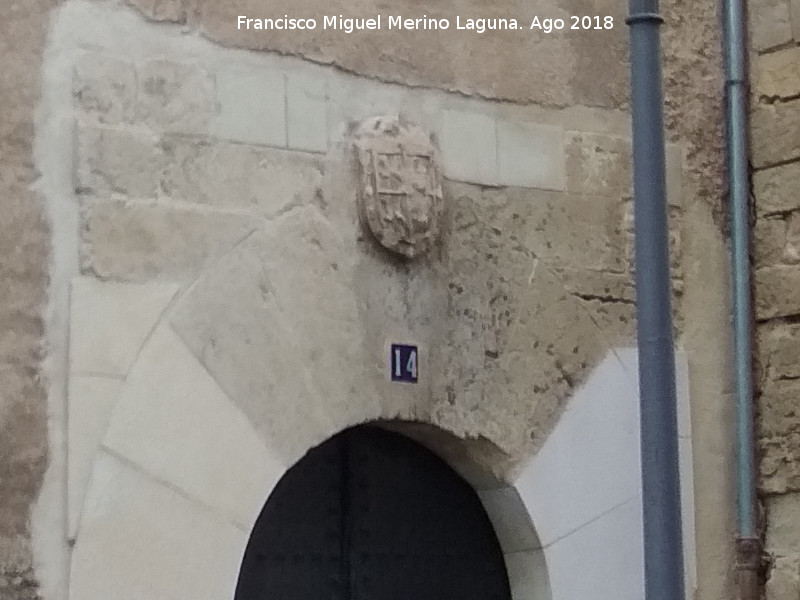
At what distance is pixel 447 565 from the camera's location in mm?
4414

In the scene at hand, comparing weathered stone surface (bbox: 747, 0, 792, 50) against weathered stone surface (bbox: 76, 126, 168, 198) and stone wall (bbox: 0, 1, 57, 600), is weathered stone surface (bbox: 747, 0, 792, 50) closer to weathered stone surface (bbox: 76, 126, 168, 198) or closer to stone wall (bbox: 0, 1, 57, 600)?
weathered stone surface (bbox: 76, 126, 168, 198)

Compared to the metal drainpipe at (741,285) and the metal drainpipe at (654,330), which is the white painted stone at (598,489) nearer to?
the metal drainpipe at (741,285)

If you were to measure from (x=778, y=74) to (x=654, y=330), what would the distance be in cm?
189

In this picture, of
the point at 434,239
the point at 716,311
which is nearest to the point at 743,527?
the point at 716,311

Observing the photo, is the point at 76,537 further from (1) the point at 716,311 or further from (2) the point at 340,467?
(1) the point at 716,311

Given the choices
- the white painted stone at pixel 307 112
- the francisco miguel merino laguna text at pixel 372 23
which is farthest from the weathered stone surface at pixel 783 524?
the white painted stone at pixel 307 112

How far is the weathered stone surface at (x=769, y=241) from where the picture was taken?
4.74 meters

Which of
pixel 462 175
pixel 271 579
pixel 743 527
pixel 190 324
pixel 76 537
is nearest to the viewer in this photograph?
pixel 76 537

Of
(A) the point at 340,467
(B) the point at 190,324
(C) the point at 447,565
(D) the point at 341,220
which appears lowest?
(C) the point at 447,565

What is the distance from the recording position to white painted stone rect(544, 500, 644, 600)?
438 centimetres

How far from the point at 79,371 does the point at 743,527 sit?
2019mm

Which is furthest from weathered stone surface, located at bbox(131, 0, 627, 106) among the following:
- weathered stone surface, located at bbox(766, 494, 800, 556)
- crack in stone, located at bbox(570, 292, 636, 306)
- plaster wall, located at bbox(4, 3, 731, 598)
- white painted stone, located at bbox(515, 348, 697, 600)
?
weathered stone surface, located at bbox(766, 494, 800, 556)

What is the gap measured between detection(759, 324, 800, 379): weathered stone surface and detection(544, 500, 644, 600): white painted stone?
0.57 meters

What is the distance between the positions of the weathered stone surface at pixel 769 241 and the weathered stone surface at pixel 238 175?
4.64 ft
